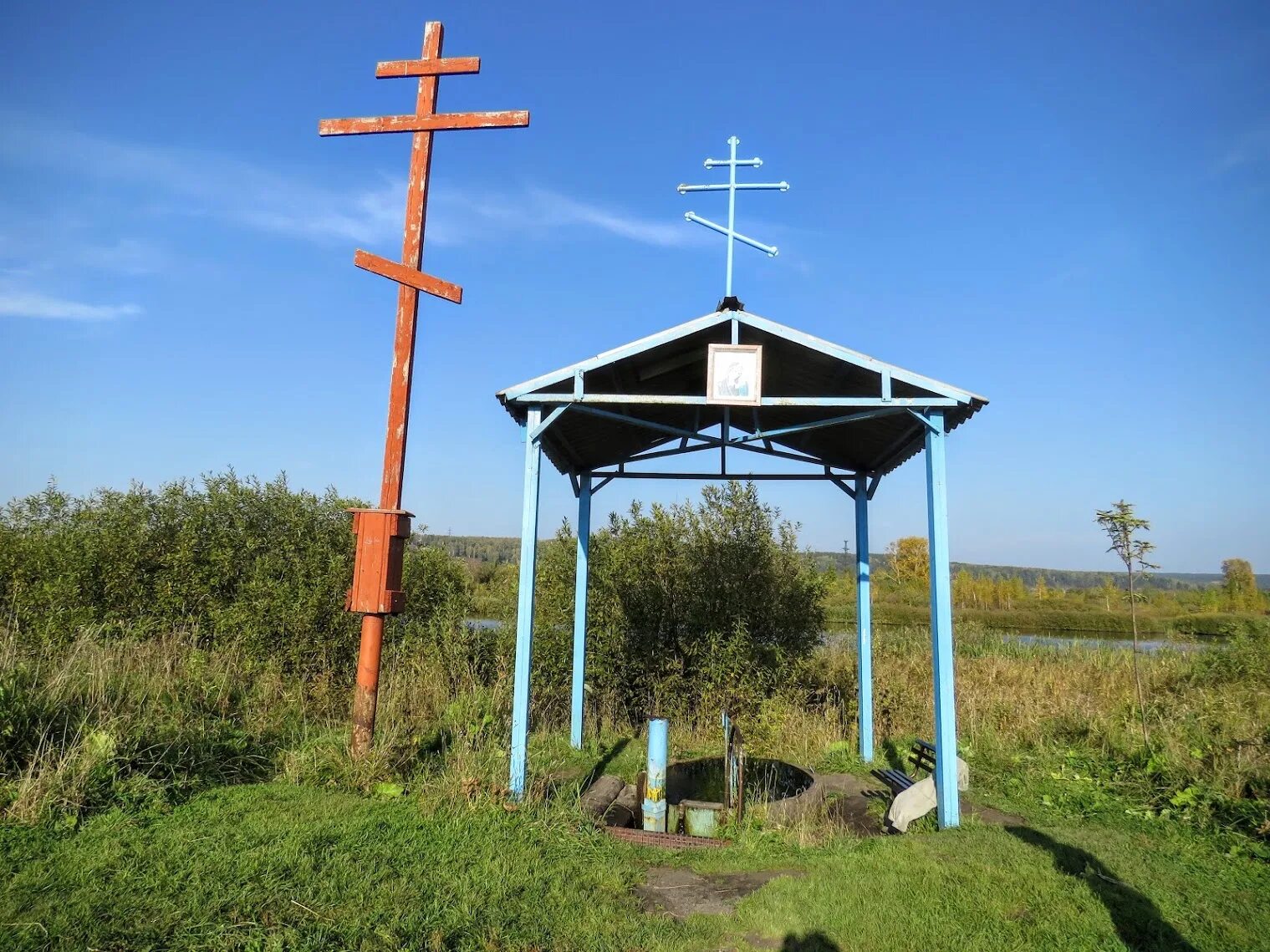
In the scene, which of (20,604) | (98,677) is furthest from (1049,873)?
(20,604)

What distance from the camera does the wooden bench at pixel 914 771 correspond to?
7.69m

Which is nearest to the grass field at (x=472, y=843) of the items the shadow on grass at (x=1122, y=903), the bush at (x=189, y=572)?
the shadow on grass at (x=1122, y=903)

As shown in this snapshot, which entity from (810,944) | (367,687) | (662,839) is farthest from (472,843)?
(810,944)

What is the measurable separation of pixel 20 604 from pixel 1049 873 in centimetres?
1392

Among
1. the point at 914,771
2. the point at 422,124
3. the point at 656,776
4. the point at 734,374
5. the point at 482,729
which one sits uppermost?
the point at 422,124

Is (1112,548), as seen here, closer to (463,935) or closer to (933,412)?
(933,412)

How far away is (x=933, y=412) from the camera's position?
22.9 ft

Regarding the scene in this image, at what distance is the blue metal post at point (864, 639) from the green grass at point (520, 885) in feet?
10.8

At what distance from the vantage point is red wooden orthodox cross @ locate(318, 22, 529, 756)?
655cm

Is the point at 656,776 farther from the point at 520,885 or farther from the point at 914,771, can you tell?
the point at 914,771

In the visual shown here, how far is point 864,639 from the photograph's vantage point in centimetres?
954

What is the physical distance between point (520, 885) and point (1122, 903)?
3728 millimetres

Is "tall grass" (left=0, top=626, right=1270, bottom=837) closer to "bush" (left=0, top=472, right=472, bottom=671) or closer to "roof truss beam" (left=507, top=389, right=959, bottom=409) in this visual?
"bush" (left=0, top=472, right=472, bottom=671)

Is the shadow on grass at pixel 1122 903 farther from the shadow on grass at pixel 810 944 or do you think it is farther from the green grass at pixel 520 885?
the shadow on grass at pixel 810 944
